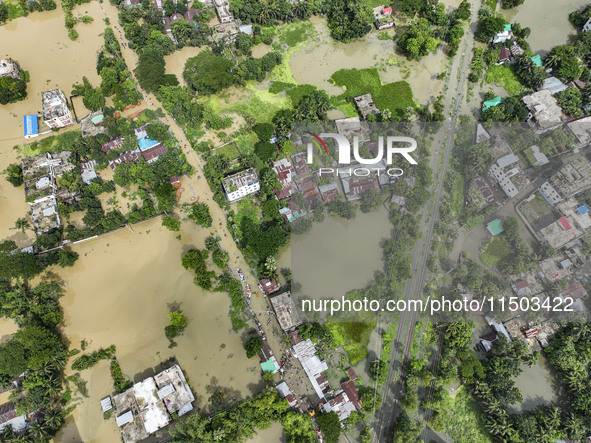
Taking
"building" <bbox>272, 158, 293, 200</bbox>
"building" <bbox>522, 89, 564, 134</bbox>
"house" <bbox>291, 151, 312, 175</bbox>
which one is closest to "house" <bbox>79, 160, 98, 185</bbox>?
"building" <bbox>272, 158, 293, 200</bbox>

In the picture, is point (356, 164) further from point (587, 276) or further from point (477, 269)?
point (587, 276)

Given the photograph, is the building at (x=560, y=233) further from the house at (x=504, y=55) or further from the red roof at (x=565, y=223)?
the house at (x=504, y=55)

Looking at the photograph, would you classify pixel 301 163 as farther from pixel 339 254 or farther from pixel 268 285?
pixel 268 285

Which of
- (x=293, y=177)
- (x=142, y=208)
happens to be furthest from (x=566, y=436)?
(x=142, y=208)

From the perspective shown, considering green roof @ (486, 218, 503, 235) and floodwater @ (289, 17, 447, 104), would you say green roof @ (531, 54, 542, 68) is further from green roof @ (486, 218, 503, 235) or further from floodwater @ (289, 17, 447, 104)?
green roof @ (486, 218, 503, 235)

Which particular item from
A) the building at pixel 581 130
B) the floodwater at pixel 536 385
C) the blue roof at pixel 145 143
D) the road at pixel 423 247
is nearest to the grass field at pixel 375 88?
the road at pixel 423 247

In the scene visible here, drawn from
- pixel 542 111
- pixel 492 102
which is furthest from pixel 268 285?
pixel 542 111

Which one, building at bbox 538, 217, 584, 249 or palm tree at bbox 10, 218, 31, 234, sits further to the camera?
palm tree at bbox 10, 218, 31, 234
